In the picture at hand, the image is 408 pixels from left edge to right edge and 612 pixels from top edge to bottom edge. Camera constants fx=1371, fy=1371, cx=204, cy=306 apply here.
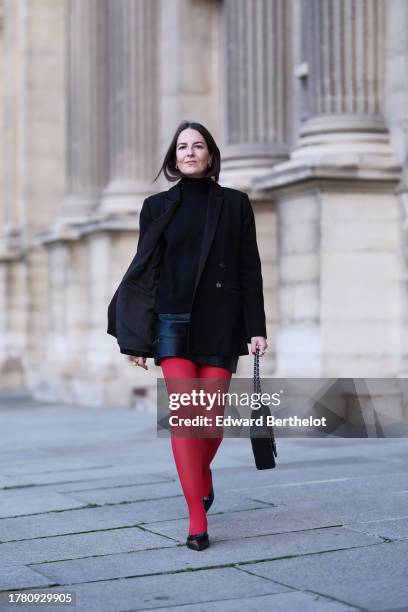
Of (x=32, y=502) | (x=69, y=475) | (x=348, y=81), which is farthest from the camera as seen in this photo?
(x=348, y=81)

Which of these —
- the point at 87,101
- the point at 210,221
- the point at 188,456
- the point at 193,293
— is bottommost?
the point at 188,456

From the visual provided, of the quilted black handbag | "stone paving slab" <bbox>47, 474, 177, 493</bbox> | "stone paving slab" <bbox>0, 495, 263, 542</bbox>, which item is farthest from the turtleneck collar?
"stone paving slab" <bbox>47, 474, 177, 493</bbox>

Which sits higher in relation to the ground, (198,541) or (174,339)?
(174,339)

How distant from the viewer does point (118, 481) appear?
8578 mm

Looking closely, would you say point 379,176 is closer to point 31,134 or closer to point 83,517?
point 83,517

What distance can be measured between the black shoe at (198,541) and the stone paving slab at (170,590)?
414mm

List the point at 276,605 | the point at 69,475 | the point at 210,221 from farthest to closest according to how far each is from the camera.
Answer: the point at 69,475
the point at 210,221
the point at 276,605

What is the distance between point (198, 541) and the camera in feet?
19.7

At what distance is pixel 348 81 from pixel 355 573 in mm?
7424

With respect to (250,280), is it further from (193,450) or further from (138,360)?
(193,450)

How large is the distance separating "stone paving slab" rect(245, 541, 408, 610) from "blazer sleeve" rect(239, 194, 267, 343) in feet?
3.53

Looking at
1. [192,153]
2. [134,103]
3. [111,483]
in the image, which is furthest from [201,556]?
[134,103]

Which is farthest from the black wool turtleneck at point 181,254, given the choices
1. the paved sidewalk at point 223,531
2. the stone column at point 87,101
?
the stone column at point 87,101

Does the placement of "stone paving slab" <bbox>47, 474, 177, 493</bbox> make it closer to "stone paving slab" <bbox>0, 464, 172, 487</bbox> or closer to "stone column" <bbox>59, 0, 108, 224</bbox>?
"stone paving slab" <bbox>0, 464, 172, 487</bbox>
